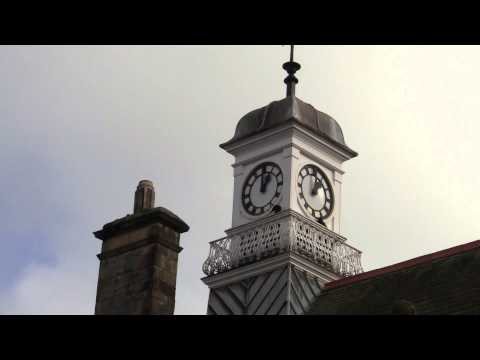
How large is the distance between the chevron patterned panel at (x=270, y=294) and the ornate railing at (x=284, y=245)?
0.55m

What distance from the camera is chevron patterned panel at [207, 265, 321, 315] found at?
3177cm

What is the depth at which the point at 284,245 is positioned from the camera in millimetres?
32438

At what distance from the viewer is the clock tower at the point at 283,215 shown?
32.4 metres

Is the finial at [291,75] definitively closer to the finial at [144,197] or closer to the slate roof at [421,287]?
the slate roof at [421,287]

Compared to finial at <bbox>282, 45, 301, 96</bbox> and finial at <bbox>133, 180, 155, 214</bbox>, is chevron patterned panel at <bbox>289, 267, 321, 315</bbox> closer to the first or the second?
finial at <bbox>282, 45, 301, 96</bbox>

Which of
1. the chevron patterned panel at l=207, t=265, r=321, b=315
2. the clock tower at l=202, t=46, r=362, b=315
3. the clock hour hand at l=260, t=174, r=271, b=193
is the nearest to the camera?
the chevron patterned panel at l=207, t=265, r=321, b=315

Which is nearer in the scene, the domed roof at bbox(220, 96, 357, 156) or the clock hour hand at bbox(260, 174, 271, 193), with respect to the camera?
the clock hour hand at bbox(260, 174, 271, 193)

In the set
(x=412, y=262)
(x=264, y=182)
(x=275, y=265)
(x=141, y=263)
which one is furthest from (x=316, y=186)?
(x=141, y=263)

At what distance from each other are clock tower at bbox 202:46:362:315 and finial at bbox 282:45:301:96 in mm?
28

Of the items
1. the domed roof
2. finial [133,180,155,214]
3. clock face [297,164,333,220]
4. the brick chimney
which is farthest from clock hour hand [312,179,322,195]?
the brick chimney
